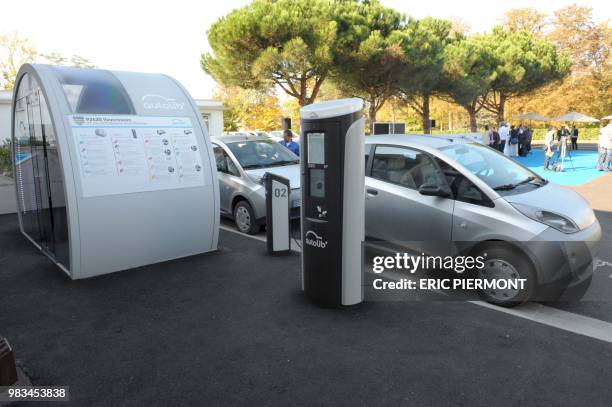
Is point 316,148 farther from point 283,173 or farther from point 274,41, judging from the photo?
point 274,41

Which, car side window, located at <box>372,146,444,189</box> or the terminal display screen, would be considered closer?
the terminal display screen

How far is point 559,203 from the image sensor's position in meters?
4.35

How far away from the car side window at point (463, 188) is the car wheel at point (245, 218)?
3311 mm

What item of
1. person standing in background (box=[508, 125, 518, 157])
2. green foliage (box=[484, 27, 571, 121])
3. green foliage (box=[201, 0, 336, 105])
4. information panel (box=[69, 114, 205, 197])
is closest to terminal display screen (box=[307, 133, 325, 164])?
information panel (box=[69, 114, 205, 197])

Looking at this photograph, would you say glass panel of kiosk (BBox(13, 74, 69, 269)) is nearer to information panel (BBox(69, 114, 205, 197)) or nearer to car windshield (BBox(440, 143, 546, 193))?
information panel (BBox(69, 114, 205, 197))

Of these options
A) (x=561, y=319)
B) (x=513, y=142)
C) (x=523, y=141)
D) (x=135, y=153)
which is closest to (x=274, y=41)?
(x=513, y=142)

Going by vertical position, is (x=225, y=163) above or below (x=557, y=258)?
above

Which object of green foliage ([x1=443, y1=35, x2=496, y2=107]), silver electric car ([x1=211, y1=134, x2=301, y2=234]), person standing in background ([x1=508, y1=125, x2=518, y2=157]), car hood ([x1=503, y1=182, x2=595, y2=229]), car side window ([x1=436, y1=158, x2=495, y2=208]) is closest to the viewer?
car hood ([x1=503, y1=182, x2=595, y2=229])

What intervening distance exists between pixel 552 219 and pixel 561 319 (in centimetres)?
90

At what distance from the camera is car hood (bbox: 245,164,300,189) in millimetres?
6992

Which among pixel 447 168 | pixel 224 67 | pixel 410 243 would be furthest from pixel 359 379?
pixel 224 67

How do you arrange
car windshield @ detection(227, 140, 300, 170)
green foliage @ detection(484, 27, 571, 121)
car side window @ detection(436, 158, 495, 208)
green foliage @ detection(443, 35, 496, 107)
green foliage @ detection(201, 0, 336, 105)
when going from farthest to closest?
green foliage @ detection(484, 27, 571, 121) < green foliage @ detection(443, 35, 496, 107) < green foliage @ detection(201, 0, 336, 105) < car windshield @ detection(227, 140, 300, 170) < car side window @ detection(436, 158, 495, 208)

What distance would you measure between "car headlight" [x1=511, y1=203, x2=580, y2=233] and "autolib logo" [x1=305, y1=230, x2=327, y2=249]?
1.85m

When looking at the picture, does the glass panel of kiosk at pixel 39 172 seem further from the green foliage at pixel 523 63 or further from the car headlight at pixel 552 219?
the green foliage at pixel 523 63
